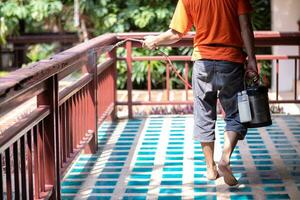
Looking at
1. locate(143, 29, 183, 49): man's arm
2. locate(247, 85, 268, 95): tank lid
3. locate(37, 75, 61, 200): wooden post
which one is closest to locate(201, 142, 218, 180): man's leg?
locate(247, 85, 268, 95): tank lid

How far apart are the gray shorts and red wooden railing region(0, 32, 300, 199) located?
2.71 ft

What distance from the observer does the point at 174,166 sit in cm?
501

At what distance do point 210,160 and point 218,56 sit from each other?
0.74 meters

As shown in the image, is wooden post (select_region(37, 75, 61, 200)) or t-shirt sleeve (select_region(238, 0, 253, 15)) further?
t-shirt sleeve (select_region(238, 0, 253, 15))

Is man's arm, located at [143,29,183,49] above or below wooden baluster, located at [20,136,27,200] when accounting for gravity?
above

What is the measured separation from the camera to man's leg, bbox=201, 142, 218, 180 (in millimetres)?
4402

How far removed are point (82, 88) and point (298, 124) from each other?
260cm

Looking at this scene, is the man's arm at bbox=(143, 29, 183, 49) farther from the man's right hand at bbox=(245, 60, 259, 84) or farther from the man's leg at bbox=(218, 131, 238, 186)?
the man's leg at bbox=(218, 131, 238, 186)

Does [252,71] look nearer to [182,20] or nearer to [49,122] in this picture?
[182,20]

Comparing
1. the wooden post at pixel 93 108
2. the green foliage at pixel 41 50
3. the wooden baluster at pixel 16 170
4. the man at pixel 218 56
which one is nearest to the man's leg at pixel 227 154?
the man at pixel 218 56

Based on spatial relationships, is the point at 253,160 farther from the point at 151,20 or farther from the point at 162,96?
the point at 151,20

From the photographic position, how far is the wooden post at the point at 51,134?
11.6 feet

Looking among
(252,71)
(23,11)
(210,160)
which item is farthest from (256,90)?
(23,11)

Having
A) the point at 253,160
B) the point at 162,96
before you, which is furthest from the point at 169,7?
the point at 253,160
